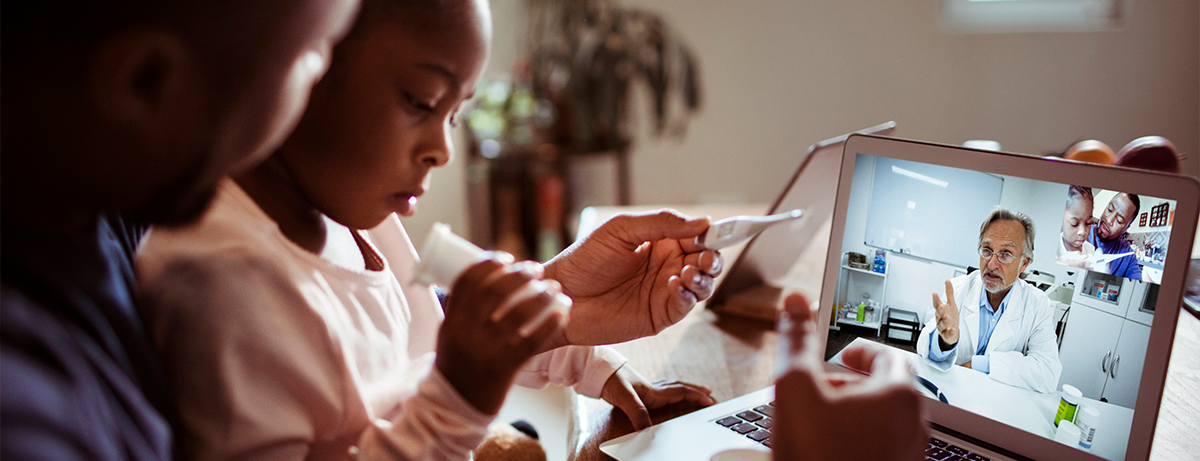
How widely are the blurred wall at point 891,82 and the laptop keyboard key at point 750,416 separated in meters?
1.94

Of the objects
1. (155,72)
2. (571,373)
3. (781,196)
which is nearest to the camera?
(155,72)

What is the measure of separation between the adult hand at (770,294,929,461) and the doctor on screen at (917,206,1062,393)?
321 millimetres

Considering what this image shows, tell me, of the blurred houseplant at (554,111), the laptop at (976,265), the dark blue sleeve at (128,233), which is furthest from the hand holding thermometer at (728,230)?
the blurred houseplant at (554,111)

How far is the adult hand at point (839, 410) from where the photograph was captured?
37 centimetres

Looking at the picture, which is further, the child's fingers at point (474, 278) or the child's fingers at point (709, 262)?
the child's fingers at point (709, 262)

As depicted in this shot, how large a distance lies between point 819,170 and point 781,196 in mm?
66

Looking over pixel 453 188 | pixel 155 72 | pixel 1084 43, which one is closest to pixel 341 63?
pixel 155 72

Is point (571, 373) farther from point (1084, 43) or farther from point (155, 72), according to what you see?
point (1084, 43)

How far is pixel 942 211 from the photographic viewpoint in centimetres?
70

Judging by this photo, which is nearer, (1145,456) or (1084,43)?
(1145,456)

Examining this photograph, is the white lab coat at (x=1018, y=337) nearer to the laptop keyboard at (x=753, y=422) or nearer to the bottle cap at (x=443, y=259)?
the laptop keyboard at (x=753, y=422)

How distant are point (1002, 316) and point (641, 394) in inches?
14.5

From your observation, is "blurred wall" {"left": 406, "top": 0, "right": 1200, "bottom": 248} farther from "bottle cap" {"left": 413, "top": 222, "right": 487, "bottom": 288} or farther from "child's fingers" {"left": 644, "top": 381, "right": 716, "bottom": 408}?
"bottle cap" {"left": 413, "top": 222, "right": 487, "bottom": 288}

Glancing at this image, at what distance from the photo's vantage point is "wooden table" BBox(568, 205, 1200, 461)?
0.75 m
